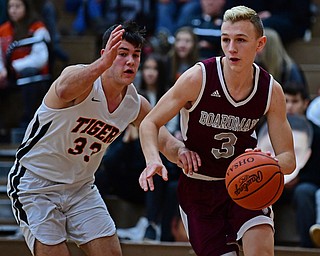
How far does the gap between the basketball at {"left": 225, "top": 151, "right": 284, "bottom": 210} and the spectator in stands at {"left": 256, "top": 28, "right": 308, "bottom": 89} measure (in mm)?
3688

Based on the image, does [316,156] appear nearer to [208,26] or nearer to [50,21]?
[208,26]

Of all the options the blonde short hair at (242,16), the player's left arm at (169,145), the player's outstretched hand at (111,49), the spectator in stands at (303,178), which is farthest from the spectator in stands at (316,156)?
the player's outstretched hand at (111,49)

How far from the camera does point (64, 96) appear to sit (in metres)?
5.53

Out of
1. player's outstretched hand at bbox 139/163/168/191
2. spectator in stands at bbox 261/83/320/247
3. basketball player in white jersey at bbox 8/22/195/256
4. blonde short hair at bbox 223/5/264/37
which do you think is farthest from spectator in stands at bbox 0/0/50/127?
player's outstretched hand at bbox 139/163/168/191

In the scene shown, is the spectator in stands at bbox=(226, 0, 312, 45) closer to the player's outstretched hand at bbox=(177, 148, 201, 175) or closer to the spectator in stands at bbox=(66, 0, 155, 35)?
the spectator in stands at bbox=(66, 0, 155, 35)

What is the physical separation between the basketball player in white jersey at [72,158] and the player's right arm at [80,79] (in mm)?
11

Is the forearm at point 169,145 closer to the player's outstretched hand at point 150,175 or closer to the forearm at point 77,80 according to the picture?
the player's outstretched hand at point 150,175

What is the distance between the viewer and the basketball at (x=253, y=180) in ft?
16.8

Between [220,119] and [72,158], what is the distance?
1032 mm

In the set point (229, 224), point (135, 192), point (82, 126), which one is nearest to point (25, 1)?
point (135, 192)

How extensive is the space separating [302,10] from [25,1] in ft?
10.1

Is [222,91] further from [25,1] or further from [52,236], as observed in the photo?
[25,1]

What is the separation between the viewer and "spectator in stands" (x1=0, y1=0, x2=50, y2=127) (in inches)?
375

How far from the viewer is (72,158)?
5.79 m
